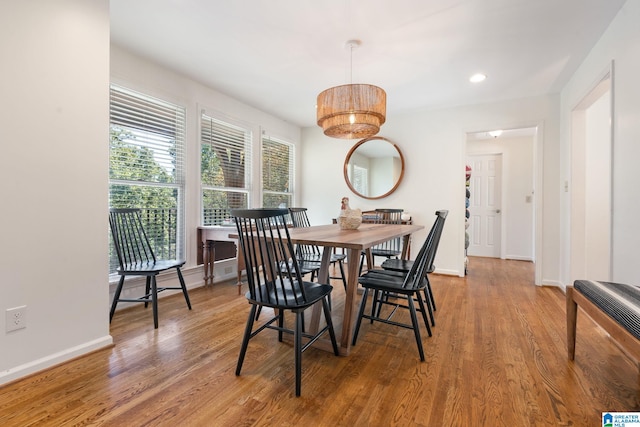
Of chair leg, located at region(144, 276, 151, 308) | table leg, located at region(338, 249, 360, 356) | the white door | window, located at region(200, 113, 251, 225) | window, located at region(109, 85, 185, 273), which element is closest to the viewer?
table leg, located at region(338, 249, 360, 356)

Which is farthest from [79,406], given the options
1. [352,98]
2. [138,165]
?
[352,98]

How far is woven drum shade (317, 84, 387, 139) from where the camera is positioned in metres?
2.38

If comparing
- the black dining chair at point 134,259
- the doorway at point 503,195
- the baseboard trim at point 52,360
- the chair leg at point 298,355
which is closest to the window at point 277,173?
the black dining chair at point 134,259

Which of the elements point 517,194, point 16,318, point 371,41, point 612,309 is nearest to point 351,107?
point 371,41

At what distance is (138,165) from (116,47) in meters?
1.03

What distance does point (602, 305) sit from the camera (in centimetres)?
146

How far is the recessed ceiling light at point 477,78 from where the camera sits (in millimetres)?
3094

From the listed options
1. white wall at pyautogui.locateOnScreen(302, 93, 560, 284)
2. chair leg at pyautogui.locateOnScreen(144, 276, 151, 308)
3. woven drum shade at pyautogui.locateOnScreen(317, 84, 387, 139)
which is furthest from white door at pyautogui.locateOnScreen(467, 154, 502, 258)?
chair leg at pyautogui.locateOnScreen(144, 276, 151, 308)

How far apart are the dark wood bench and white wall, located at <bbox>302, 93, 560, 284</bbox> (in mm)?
2185

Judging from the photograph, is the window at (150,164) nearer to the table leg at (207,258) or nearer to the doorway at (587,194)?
the table leg at (207,258)

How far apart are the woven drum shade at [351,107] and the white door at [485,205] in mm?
4054

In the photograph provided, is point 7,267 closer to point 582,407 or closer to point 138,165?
point 138,165

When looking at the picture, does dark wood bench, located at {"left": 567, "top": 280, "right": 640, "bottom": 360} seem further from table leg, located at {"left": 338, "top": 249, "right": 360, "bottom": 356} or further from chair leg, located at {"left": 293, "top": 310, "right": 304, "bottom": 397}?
chair leg, located at {"left": 293, "top": 310, "right": 304, "bottom": 397}

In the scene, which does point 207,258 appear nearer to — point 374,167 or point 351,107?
point 351,107
